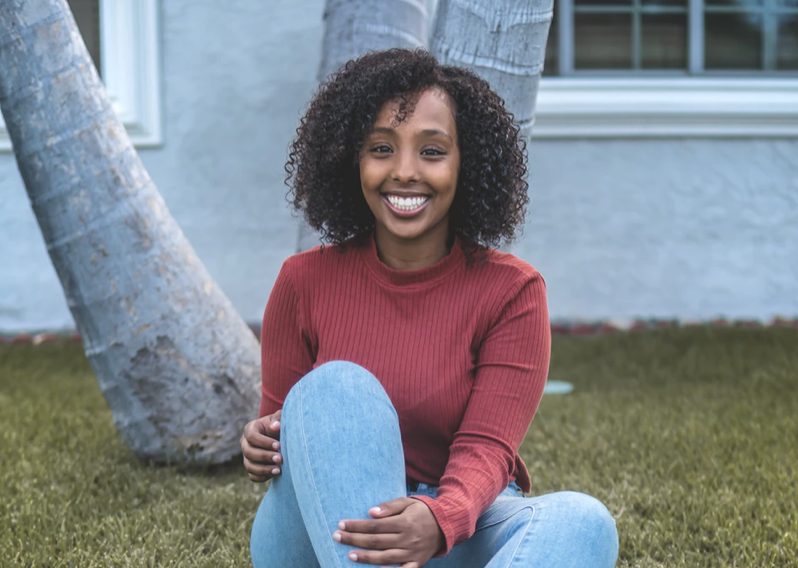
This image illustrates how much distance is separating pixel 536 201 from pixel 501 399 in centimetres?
420

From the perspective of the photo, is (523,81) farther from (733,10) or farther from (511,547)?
(733,10)

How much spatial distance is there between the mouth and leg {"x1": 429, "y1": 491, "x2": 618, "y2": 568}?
2.13 ft

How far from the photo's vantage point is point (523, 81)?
273 centimetres

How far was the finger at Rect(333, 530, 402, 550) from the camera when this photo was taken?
163 cm

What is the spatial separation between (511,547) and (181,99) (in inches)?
186

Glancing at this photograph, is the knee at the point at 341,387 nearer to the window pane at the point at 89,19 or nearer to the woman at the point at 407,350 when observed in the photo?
the woman at the point at 407,350

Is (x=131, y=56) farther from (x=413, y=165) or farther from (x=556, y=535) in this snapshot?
(x=556, y=535)

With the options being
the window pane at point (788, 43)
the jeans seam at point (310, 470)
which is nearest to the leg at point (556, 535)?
the jeans seam at point (310, 470)

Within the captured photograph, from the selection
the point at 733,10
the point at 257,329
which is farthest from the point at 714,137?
the point at 257,329

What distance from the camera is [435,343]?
195 cm

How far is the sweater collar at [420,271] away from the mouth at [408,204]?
0.41ft

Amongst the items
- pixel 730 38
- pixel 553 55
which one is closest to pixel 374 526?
pixel 553 55

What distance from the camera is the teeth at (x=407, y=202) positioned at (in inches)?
77.7

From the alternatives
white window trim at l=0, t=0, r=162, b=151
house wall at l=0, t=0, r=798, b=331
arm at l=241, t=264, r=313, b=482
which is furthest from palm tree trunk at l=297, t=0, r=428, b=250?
white window trim at l=0, t=0, r=162, b=151
